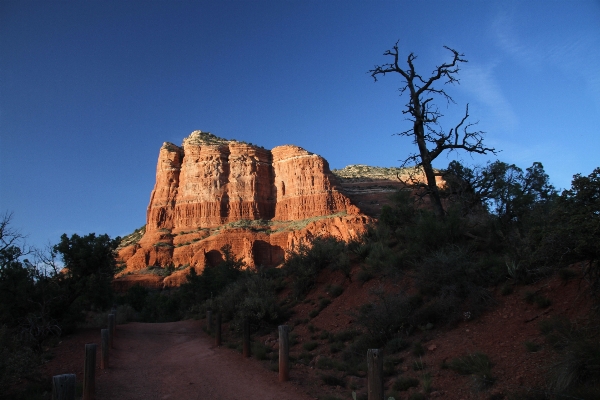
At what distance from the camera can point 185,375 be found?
29.6ft

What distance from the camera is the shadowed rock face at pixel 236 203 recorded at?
200 ft

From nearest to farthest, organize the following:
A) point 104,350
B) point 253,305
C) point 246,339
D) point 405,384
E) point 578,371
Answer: point 578,371, point 405,384, point 104,350, point 246,339, point 253,305

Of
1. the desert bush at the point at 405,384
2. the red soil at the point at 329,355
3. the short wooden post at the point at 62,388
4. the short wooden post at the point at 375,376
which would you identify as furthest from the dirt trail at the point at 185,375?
the short wooden post at the point at 62,388

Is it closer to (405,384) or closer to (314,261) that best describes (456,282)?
(405,384)

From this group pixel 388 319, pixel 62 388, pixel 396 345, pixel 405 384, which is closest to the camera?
pixel 62 388

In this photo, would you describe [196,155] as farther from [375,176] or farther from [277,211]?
[375,176]

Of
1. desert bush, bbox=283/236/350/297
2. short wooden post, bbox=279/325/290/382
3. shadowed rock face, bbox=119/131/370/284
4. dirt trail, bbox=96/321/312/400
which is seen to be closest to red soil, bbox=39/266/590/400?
dirt trail, bbox=96/321/312/400

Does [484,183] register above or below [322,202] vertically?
below

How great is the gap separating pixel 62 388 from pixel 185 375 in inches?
185

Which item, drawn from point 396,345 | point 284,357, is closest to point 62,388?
point 284,357

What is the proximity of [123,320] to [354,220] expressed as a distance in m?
44.5

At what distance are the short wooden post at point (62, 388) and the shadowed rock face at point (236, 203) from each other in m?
54.8

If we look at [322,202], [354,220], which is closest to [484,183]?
[354,220]

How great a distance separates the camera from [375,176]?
325 ft
